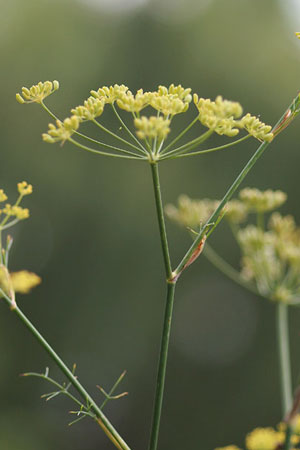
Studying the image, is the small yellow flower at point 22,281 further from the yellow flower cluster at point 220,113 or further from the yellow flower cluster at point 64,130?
the yellow flower cluster at point 220,113

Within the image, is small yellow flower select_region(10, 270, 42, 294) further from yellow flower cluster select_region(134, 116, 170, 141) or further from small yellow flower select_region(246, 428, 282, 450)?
small yellow flower select_region(246, 428, 282, 450)

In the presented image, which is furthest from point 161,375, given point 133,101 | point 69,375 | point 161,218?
point 133,101

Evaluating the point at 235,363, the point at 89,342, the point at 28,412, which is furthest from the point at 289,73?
the point at 28,412

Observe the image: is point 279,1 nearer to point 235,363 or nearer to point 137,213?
point 137,213

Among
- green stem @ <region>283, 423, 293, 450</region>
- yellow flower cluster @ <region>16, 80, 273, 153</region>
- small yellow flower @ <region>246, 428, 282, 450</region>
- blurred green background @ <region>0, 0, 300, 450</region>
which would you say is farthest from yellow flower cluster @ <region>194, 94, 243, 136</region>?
blurred green background @ <region>0, 0, 300, 450</region>

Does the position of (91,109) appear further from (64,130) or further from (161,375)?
(161,375)

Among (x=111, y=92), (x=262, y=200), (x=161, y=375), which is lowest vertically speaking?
(x=161, y=375)
